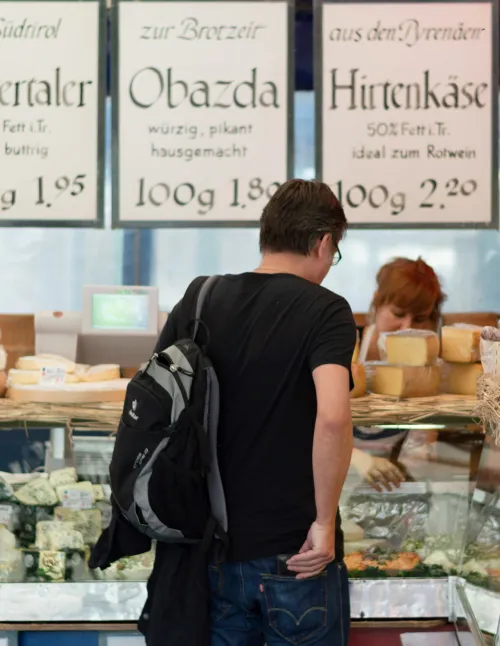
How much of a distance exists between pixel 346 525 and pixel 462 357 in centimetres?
65

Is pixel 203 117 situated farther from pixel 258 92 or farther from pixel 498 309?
pixel 498 309

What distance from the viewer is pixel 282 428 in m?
1.91

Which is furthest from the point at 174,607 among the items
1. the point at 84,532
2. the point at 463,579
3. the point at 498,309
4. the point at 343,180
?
the point at 498,309

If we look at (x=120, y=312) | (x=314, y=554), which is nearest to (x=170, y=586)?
(x=314, y=554)

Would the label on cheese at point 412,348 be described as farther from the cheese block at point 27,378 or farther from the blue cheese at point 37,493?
the blue cheese at point 37,493

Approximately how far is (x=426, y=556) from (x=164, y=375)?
127cm

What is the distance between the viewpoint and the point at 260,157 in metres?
3.75

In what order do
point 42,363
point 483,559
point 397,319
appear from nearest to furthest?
point 483,559 → point 42,363 → point 397,319

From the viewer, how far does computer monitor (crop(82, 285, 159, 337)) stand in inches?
129

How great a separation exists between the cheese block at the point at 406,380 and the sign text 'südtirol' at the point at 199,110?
3.92 ft

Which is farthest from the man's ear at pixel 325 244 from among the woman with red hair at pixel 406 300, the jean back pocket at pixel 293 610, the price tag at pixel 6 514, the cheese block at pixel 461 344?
the woman with red hair at pixel 406 300

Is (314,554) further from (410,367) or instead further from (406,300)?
(406,300)

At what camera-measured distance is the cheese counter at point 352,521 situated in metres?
2.65

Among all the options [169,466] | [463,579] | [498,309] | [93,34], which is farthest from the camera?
[498,309]
